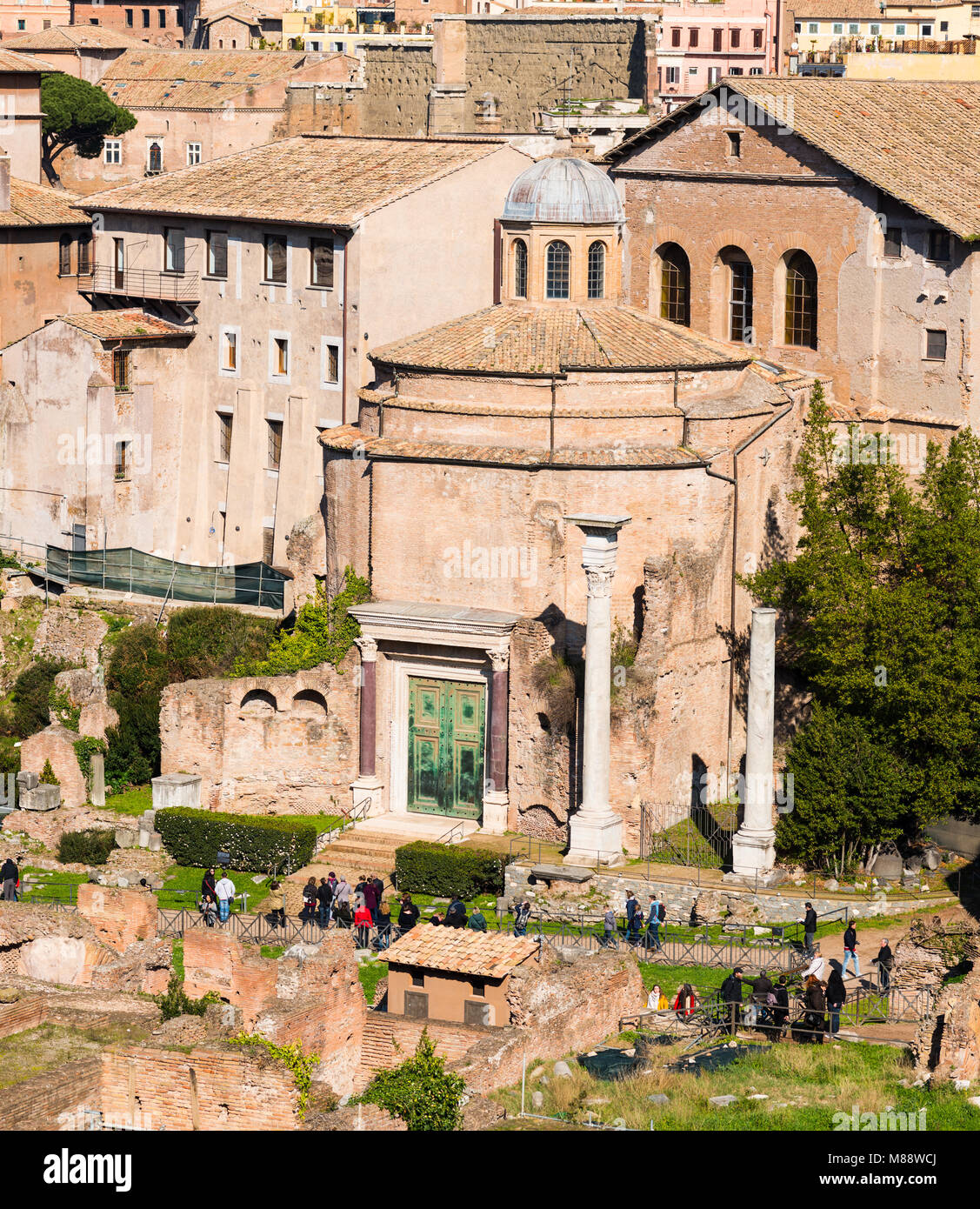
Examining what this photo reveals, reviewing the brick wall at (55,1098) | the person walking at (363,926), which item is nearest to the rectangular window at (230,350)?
the person walking at (363,926)

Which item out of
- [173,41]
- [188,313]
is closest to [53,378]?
[188,313]

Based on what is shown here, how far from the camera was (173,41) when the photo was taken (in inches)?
5030

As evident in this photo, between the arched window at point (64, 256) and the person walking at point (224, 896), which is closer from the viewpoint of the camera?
the person walking at point (224, 896)

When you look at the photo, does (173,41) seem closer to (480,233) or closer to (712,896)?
(480,233)

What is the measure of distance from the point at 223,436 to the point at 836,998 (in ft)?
81.8

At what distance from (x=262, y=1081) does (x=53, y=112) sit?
214 feet

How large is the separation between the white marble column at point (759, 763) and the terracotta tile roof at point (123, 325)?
19.0 meters

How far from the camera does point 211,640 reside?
52.2 metres

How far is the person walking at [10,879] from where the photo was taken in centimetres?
4444

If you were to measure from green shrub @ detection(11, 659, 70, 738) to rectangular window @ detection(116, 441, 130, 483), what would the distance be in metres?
5.74

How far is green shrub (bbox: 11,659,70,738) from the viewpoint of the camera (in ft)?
173

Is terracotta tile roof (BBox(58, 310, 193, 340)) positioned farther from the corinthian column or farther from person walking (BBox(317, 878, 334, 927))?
person walking (BBox(317, 878, 334, 927))

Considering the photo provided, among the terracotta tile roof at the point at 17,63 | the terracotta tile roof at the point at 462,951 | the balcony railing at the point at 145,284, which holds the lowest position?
the terracotta tile roof at the point at 462,951

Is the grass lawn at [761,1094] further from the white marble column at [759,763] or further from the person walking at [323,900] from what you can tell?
the white marble column at [759,763]
